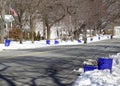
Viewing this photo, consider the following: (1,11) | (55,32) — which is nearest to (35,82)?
(1,11)

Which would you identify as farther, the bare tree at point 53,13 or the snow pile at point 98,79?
the bare tree at point 53,13

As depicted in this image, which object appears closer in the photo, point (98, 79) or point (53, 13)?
point (98, 79)

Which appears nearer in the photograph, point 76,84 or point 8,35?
point 76,84

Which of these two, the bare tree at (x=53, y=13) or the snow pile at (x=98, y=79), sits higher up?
the bare tree at (x=53, y=13)

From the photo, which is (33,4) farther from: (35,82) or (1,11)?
(35,82)

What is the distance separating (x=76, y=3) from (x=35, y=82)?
5802 centimetres

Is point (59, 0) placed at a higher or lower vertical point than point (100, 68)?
higher

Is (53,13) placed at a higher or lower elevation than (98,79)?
higher

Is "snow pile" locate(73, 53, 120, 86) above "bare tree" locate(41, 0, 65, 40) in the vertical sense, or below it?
below

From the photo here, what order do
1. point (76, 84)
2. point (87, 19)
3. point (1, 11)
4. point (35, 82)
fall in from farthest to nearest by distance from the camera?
1. point (87, 19)
2. point (1, 11)
3. point (35, 82)
4. point (76, 84)

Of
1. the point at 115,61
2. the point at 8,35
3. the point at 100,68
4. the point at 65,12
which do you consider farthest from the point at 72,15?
the point at 100,68

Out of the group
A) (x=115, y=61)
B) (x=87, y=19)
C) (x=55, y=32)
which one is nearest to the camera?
(x=115, y=61)

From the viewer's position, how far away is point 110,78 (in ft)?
39.2

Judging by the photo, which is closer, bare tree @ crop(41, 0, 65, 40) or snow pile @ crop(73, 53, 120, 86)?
snow pile @ crop(73, 53, 120, 86)
